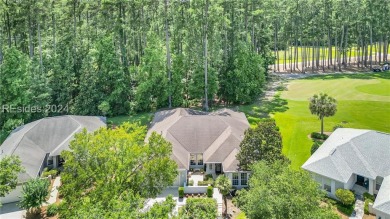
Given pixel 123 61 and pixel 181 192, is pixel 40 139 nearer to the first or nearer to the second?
pixel 181 192

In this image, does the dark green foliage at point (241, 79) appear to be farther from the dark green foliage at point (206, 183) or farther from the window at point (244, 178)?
the dark green foliage at point (206, 183)

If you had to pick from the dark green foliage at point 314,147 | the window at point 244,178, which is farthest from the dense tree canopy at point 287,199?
the dark green foliage at point 314,147

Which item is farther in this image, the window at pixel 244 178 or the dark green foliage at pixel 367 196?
the window at pixel 244 178

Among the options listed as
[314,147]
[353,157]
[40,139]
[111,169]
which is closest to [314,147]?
[314,147]

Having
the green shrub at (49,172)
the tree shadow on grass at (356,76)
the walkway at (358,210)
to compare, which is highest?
the tree shadow on grass at (356,76)

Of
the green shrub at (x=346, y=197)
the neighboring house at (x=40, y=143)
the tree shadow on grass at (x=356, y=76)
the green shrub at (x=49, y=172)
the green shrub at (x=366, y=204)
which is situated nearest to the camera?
the green shrub at (x=366, y=204)

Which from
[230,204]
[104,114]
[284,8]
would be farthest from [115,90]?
[284,8]

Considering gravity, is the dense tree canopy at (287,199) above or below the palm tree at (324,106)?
Result: below
